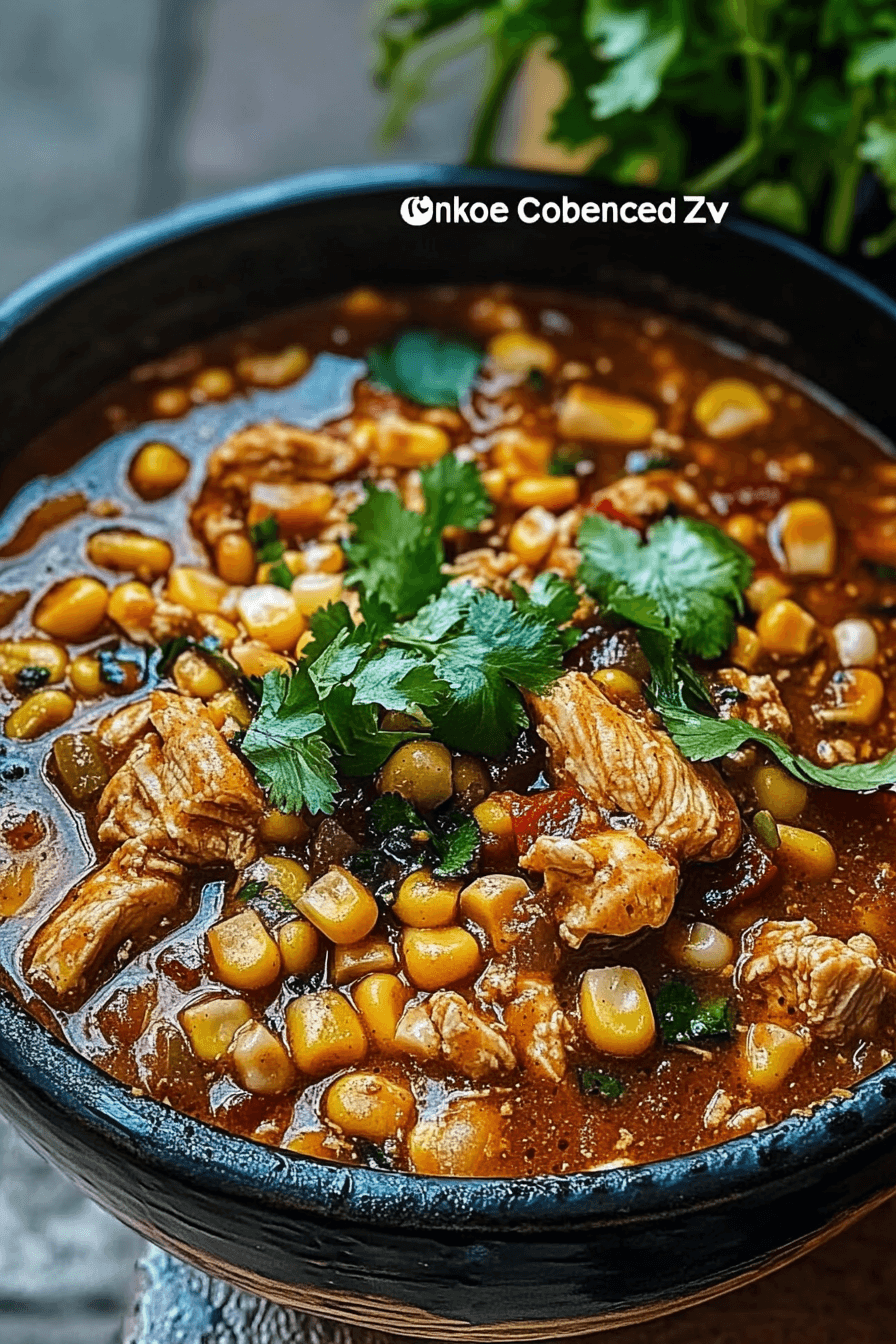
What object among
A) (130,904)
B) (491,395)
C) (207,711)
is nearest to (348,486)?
(491,395)

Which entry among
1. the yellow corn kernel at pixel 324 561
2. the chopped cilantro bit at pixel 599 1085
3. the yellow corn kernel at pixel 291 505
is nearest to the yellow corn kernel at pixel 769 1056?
the chopped cilantro bit at pixel 599 1085

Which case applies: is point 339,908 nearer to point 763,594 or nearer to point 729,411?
point 763,594

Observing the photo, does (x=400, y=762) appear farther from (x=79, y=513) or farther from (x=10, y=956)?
(x=79, y=513)

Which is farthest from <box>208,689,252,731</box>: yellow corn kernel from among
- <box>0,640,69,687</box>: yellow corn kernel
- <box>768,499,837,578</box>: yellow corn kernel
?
<box>768,499,837,578</box>: yellow corn kernel

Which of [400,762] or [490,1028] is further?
[400,762]

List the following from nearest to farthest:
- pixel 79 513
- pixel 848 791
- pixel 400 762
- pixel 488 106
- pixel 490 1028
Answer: pixel 490 1028
pixel 400 762
pixel 848 791
pixel 79 513
pixel 488 106

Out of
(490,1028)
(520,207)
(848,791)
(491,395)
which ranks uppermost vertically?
(520,207)
